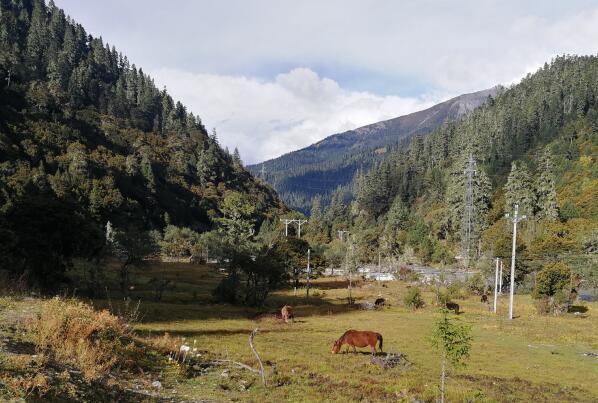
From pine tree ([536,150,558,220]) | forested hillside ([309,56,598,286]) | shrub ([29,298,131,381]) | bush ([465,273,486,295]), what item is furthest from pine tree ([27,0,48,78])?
shrub ([29,298,131,381])

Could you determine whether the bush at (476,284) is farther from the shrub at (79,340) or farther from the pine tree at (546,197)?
the shrub at (79,340)

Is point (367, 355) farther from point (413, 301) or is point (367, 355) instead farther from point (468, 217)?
point (468, 217)

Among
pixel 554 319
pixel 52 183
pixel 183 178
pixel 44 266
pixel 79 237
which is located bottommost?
pixel 554 319

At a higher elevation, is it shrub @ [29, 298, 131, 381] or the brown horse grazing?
shrub @ [29, 298, 131, 381]

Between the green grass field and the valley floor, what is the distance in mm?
62

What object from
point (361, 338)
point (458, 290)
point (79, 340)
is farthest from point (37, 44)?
point (79, 340)

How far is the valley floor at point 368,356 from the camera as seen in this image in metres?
15.2

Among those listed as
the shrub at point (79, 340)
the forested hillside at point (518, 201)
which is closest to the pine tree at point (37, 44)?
the forested hillside at point (518, 201)

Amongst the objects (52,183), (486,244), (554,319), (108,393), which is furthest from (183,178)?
(108,393)

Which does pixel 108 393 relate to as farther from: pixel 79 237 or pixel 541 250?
pixel 541 250

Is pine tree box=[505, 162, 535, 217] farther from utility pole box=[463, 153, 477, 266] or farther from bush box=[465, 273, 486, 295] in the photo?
bush box=[465, 273, 486, 295]

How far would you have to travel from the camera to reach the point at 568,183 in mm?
133000

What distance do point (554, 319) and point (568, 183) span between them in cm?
10203

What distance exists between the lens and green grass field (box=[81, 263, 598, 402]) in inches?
606
